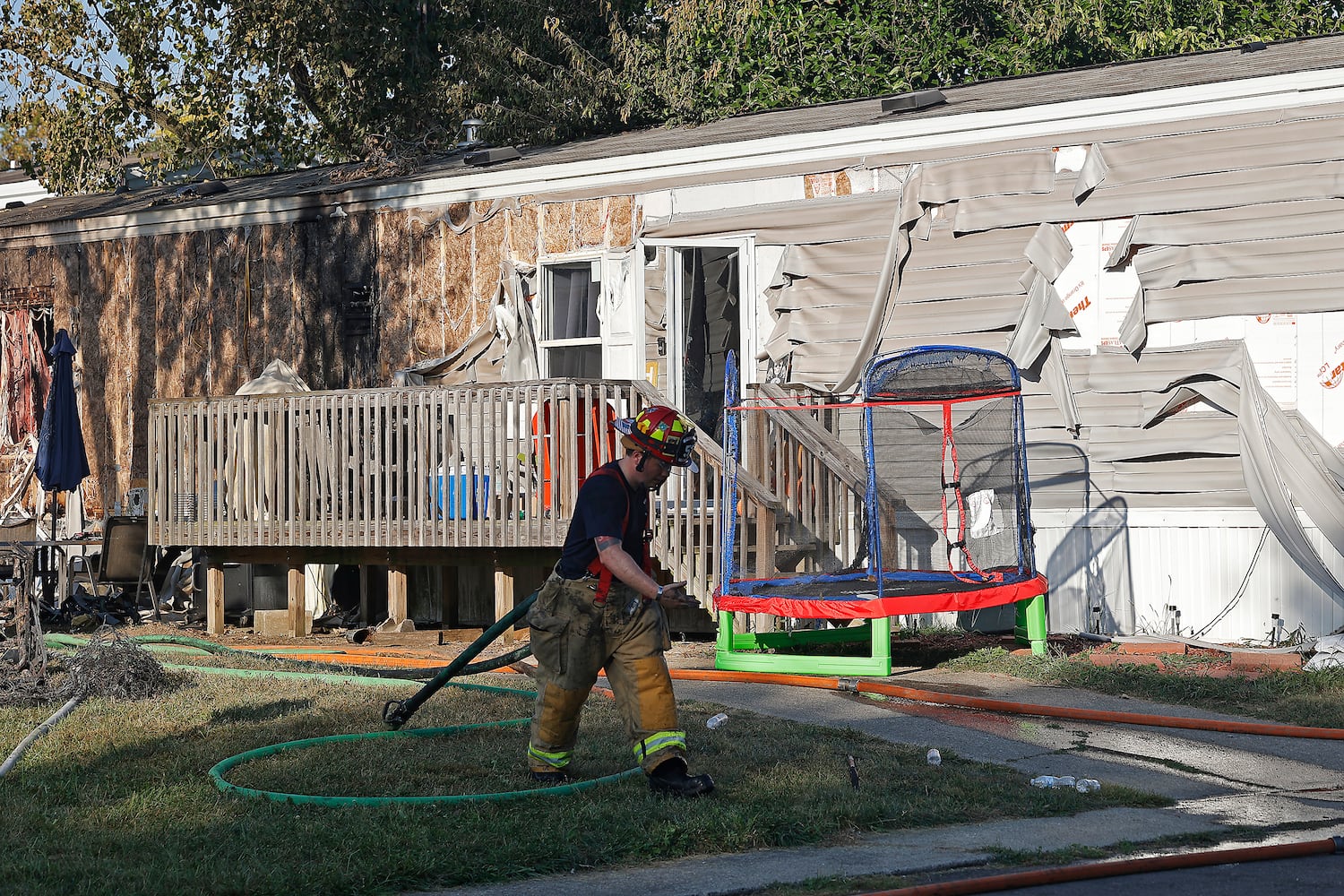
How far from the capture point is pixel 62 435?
15516mm

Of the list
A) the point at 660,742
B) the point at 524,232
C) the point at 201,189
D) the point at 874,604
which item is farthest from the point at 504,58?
the point at 660,742

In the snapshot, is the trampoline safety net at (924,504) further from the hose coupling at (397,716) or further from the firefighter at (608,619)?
the firefighter at (608,619)

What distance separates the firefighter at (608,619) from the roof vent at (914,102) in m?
7.45

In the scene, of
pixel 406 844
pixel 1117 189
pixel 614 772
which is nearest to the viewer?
pixel 406 844

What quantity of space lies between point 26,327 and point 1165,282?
1263 cm

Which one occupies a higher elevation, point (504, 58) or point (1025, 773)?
point (504, 58)

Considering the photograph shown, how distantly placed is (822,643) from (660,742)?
478 centimetres

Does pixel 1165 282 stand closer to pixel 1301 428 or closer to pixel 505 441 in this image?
pixel 1301 428

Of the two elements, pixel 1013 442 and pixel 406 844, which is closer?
pixel 406 844

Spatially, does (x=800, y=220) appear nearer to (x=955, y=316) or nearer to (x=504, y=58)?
(x=955, y=316)

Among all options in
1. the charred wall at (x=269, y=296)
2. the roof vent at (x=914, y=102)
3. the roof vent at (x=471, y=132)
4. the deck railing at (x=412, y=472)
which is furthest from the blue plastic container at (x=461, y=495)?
the roof vent at (x=471, y=132)

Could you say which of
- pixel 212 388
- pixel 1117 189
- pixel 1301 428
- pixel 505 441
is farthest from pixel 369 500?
pixel 1301 428

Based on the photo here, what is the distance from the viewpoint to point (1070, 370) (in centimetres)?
1223

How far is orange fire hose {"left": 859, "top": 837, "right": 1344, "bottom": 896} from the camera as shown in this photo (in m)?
5.10
